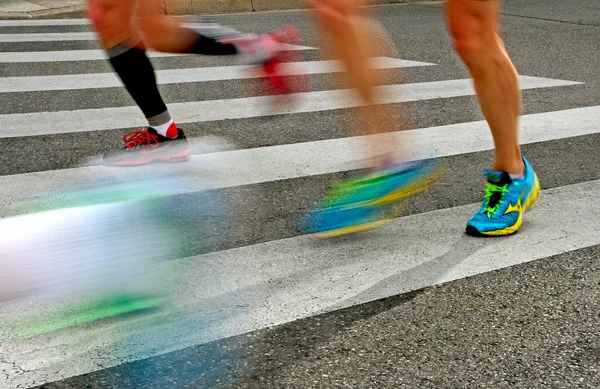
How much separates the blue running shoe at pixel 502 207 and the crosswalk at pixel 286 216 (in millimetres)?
61

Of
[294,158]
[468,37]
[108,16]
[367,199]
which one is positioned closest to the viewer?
[468,37]

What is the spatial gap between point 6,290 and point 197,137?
2.43m

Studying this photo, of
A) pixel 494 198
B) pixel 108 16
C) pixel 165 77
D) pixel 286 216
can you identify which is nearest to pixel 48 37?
pixel 165 77

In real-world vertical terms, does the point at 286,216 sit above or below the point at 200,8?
above

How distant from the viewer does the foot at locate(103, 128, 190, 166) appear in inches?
156

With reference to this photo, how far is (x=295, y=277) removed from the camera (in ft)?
9.18

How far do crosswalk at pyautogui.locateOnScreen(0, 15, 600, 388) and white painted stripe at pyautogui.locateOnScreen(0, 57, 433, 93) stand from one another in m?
0.02

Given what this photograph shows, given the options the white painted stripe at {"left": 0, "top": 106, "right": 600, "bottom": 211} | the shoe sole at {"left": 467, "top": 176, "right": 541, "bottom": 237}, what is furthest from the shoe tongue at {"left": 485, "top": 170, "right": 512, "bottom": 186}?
the white painted stripe at {"left": 0, "top": 106, "right": 600, "bottom": 211}

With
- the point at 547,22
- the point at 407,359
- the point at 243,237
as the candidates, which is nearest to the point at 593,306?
the point at 407,359

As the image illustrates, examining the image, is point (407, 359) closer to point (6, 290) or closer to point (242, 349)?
point (242, 349)

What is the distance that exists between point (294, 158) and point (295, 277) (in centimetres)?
149

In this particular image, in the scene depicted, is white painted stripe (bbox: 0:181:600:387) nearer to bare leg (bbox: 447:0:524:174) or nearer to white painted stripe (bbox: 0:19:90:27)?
bare leg (bbox: 447:0:524:174)

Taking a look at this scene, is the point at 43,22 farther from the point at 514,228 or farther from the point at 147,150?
the point at 514,228

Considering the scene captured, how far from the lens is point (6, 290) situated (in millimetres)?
2283
